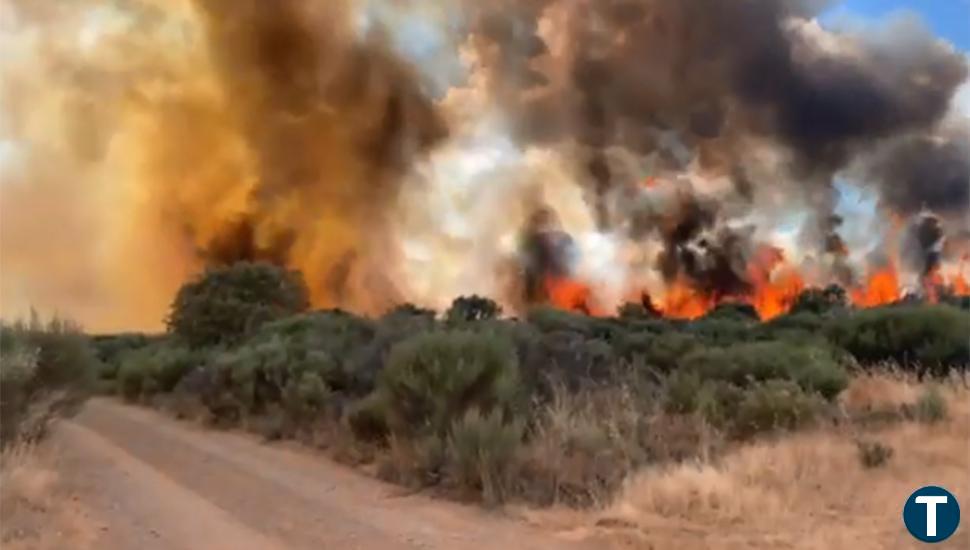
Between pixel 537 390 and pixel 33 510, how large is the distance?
25.3 ft

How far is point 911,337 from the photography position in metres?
20.3

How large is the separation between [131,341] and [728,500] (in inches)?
1795

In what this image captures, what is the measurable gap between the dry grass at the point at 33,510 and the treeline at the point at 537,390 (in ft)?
12.6

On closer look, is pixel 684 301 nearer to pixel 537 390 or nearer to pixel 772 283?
pixel 772 283

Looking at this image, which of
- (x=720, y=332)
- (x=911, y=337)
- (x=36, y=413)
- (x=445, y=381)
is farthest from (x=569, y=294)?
(x=36, y=413)

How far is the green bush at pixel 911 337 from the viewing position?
63.1 feet

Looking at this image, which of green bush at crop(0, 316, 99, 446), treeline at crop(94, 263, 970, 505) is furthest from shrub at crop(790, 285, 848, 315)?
green bush at crop(0, 316, 99, 446)

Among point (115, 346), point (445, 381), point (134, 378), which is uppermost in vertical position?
point (115, 346)

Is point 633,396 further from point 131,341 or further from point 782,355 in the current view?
point 131,341

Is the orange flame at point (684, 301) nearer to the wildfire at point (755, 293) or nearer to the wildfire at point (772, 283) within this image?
the wildfire at point (755, 293)

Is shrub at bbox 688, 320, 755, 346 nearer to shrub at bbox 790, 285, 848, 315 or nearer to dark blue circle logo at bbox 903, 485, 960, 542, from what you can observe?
shrub at bbox 790, 285, 848, 315

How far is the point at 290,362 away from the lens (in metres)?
21.6

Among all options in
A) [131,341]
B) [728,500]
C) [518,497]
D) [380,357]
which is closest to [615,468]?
[518,497]

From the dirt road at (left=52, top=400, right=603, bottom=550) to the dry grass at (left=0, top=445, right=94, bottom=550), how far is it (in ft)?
0.61
